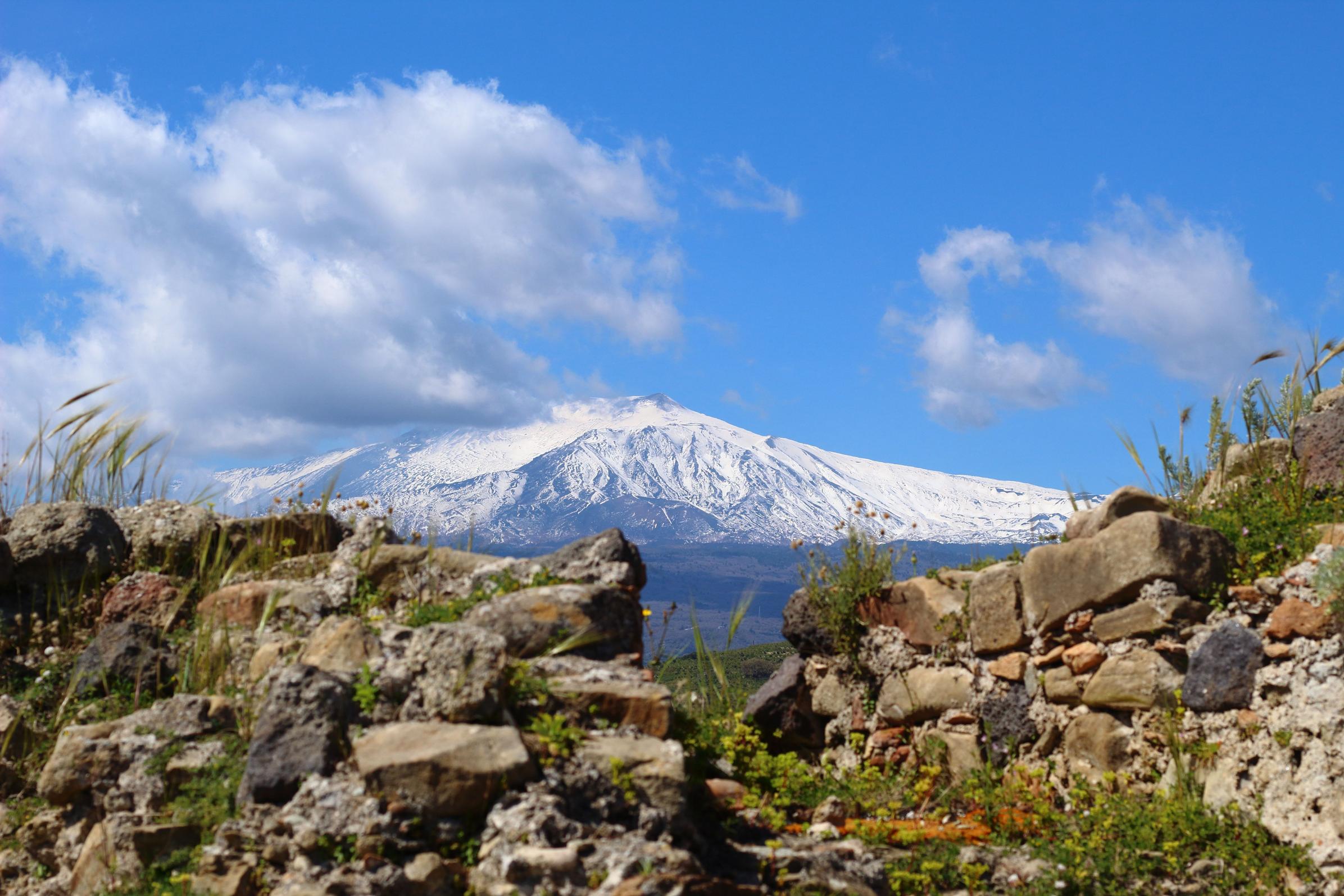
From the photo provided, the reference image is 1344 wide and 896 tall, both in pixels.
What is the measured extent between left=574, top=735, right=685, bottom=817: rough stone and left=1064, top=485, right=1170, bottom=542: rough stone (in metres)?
4.74

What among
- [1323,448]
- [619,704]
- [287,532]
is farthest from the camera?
[1323,448]

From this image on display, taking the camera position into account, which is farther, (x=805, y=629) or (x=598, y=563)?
(x=805, y=629)

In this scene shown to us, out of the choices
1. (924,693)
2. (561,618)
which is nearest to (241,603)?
(561,618)

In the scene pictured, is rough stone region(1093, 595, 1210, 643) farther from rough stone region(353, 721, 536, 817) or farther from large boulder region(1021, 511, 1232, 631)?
rough stone region(353, 721, 536, 817)

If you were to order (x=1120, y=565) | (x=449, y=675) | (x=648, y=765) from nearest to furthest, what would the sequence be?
(x=648, y=765) < (x=449, y=675) < (x=1120, y=565)

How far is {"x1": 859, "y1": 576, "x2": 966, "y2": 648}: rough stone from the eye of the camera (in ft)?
29.0

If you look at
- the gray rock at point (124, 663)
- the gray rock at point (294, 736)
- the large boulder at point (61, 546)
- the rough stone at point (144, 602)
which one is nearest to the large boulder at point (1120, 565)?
the gray rock at point (294, 736)

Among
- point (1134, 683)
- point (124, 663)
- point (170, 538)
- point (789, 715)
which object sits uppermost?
point (170, 538)

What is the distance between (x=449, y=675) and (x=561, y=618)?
1.00 m

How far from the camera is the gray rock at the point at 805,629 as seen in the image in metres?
9.75

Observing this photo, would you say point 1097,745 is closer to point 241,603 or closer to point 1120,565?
point 1120,565

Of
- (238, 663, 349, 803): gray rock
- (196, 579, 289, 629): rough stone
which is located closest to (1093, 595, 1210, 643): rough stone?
(238, 663, 349, 803): gray rock

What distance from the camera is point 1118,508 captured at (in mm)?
8672

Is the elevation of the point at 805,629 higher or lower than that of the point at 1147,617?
lower
